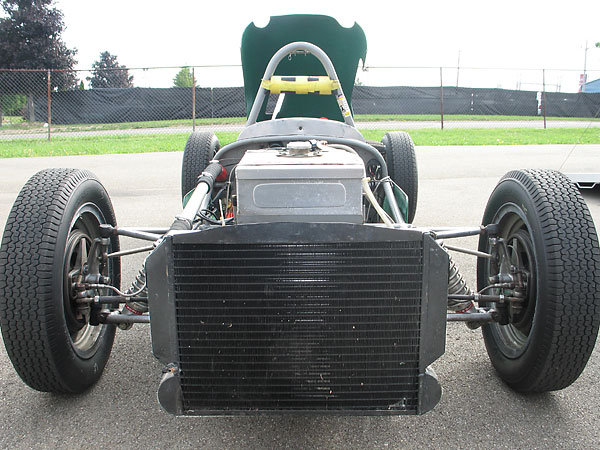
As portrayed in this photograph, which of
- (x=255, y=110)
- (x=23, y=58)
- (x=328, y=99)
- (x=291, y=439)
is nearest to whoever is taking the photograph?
(x=291, y=439)

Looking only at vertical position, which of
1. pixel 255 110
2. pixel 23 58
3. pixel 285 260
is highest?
pixel 23 58

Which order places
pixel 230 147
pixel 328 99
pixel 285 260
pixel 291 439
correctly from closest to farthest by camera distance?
pixel 285 260 < pixel 291 439 < pixel 230 147 < pixel 328 99

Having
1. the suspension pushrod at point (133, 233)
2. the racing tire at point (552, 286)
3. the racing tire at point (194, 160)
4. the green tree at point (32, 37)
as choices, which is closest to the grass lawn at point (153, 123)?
the green tree at point (32, 37)

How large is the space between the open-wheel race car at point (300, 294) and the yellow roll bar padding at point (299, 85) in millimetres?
1780

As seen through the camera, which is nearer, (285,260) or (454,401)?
(285,260)

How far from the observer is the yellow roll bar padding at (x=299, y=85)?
4301 millimetres

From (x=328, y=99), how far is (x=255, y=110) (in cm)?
120

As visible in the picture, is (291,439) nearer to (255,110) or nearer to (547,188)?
(547,188)

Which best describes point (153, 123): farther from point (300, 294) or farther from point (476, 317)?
Answer: point (300, 294)

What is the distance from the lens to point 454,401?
2400 mm

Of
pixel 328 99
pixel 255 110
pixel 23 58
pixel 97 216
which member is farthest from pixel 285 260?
pixel 23 58

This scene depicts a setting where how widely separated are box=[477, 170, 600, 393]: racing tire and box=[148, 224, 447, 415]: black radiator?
566 millimetres

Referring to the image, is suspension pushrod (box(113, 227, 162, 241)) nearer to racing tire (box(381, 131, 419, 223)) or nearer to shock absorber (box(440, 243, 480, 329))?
shock absorber (box(440, 243, 480, 329))

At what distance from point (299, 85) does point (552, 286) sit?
285 centimetres
